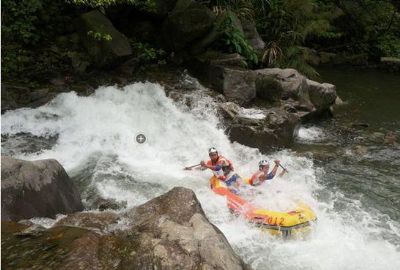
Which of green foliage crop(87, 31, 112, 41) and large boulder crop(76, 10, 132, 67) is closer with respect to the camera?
green foliage crop(87, 31, 112, 41)

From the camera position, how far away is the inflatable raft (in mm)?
6781

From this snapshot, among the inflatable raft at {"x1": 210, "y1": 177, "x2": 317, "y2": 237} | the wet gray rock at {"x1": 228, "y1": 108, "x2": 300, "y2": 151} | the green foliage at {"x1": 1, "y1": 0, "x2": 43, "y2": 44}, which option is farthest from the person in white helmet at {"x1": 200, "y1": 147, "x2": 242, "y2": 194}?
the green foliage at {"x1": 1, "y1": 0, "x2": 43, "y2": 44}

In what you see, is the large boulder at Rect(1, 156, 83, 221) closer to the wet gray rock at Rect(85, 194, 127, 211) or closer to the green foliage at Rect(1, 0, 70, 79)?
the wet gray rock at Rect(85, 194, 127, 211)

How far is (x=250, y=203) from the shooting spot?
756cm

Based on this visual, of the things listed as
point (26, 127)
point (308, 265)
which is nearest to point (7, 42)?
point (26, 127)

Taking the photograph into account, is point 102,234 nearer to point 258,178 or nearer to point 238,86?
point 258,178

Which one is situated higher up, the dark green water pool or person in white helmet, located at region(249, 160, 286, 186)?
person in white helmet, located at region(249, 160, 286, 186)

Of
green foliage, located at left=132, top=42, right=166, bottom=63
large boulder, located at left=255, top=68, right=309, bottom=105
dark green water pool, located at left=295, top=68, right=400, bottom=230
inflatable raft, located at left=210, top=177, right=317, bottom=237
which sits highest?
green foliage, located at left=132, top=42, right=166, bottom=63

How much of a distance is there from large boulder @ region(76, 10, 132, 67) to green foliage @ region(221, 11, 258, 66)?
2.94m

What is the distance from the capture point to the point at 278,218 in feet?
22.5

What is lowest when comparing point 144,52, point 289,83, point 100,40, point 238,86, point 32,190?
point 289,83

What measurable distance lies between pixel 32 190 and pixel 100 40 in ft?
18.9

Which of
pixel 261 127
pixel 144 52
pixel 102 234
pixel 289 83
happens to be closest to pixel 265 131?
pixel 261 127

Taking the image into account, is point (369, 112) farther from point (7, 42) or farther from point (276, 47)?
point (7, 42)
